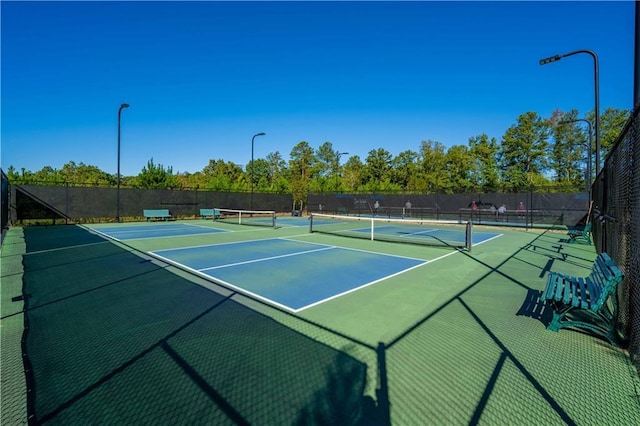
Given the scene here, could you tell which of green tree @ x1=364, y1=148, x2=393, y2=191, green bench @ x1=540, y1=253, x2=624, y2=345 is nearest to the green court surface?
green bench @ x1=540, y1=253, x2=624, y2=345

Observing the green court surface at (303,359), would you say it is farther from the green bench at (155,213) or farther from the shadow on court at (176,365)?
the green bench at (155,213)

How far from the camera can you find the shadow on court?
2488 millimetres

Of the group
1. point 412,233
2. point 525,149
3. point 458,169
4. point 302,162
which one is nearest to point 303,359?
point 412,233

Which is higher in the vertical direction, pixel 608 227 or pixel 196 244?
pixel 608 227

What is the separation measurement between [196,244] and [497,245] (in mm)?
10508

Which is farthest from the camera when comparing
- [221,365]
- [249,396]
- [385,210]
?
[385,210]

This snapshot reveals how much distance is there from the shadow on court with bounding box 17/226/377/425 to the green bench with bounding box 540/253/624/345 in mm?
2677

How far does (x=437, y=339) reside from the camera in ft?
12.3

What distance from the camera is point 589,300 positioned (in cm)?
399

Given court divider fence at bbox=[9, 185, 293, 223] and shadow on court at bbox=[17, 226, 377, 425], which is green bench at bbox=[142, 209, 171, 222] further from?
shadow on court at bbox=[17, 226, 377, 425]

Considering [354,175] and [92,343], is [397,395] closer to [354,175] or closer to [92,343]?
[92,343]

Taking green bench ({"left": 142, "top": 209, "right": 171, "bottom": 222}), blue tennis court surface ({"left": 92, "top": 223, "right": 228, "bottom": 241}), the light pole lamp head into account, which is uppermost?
the light pole lamp head

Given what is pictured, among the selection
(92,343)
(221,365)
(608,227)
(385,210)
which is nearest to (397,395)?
(221,365)

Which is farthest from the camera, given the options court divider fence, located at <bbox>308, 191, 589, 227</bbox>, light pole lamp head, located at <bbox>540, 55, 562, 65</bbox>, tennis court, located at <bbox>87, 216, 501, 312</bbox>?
court divider fence, located at <bbox>308, 191, 589, 227</bbox>
